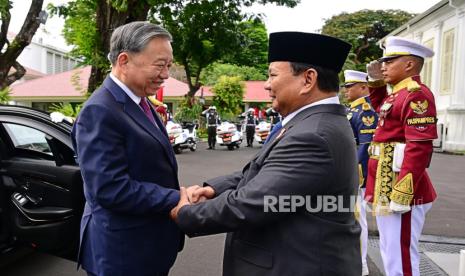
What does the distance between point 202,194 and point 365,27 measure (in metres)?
38.0

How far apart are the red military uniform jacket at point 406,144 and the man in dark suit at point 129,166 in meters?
1.46

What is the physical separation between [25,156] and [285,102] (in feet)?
8.72

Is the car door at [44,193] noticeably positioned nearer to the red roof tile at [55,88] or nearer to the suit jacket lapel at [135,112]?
the suit jacket lapel at [135,112]

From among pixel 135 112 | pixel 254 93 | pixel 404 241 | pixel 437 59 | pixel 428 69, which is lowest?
pixel 404 241

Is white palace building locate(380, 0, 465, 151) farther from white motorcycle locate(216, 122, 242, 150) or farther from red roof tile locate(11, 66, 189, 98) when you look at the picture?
red roof tile locate(11, 66, 189, 98)

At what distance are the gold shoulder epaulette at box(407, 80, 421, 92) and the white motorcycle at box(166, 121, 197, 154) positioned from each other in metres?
9.73

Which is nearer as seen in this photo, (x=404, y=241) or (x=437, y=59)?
(x=404, y=241)

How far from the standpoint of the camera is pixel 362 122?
384 cm

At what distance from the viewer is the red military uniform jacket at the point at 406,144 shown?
256 cm

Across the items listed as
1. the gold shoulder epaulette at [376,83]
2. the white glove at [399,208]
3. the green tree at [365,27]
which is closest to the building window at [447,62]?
the gold shoulder epaulette at [376,83]

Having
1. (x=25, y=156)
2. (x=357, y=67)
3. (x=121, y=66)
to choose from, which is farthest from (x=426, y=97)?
(x=357, y=67)

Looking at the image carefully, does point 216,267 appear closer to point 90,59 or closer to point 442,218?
point 442,218

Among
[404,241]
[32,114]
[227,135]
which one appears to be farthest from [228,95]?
[404,241]

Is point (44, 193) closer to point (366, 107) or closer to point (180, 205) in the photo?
point (180, 205)
